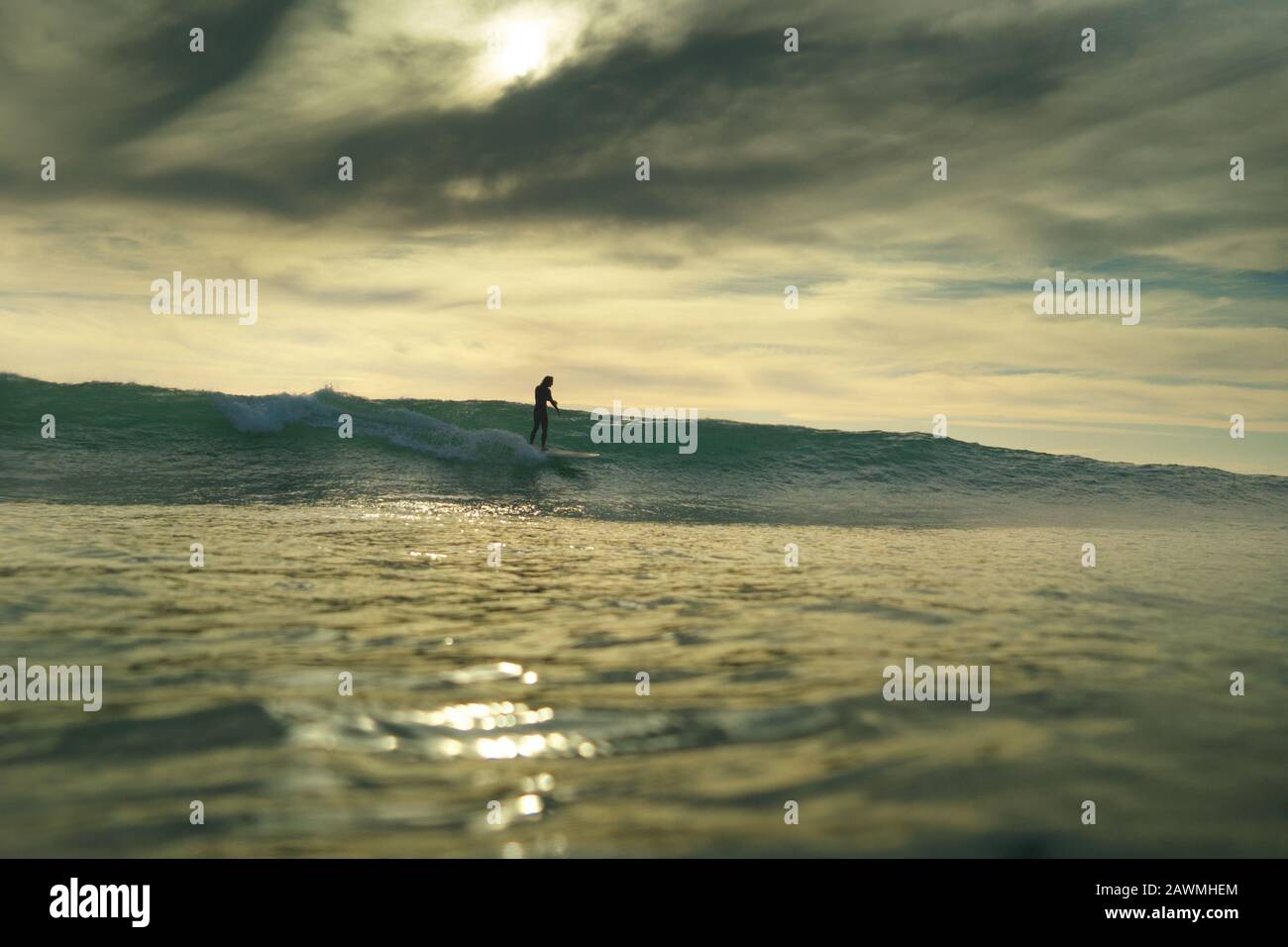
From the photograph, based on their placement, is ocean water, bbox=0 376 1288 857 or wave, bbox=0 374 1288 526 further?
wave, bbox=0 374 1288 526

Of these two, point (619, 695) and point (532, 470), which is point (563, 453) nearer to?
point (532, 470)

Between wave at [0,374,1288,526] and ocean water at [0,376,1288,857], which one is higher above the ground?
wave at [0,374,1288,526]

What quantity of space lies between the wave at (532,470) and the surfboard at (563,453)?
0.38 metres

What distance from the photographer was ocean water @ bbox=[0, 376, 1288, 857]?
255cm

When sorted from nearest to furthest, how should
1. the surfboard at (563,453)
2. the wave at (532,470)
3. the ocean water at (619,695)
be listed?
the ocean water at (619,695), the wave at (532,470), the surfboard at (563,453)

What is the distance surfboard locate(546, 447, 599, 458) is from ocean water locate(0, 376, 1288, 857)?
11050mm

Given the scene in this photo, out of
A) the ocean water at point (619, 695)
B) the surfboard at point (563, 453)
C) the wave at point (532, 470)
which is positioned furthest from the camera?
the surfboard at point (563, 453)

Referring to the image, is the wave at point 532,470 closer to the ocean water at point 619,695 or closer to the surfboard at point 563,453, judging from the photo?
the surfboard at point 563,453

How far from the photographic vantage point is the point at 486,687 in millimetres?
3803

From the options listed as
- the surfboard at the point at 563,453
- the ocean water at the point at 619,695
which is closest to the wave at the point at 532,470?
the surfboard at the point at 563,453

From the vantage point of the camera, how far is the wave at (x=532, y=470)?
15.3 m

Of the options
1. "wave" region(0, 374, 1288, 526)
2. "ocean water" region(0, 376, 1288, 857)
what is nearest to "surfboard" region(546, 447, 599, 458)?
"wave" region(0, 374, 1288, 526)

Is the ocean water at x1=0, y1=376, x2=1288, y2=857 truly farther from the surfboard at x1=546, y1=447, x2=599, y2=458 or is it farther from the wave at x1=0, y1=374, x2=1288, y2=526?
the surfboard at x1=546, y1=447, x2=599, y2=458
